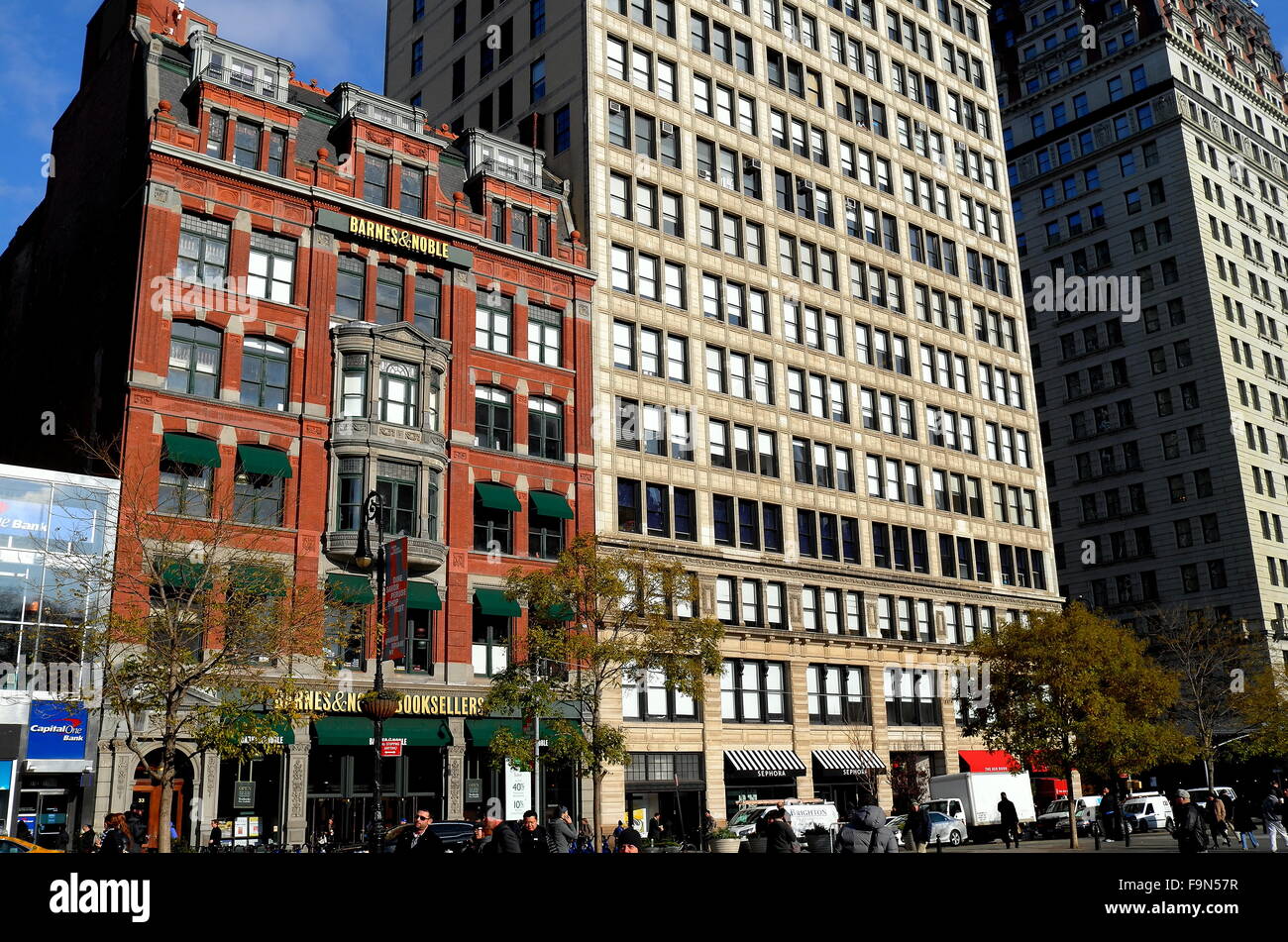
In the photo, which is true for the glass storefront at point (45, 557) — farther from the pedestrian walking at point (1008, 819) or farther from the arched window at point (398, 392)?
the pedestrian walking at point (1008, 819)

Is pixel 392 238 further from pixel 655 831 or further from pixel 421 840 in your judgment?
pixel 421 840

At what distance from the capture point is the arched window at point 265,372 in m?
41.3

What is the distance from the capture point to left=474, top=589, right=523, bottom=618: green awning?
44.2 meters

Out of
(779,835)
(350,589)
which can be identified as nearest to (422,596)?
(350,589)

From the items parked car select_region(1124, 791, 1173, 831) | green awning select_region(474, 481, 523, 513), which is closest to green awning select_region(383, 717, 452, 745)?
green awning select_region(474, 481, 523, 513)

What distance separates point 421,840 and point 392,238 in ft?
116

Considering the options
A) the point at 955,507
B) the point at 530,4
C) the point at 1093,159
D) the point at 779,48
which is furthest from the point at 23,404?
the point at 1093,159

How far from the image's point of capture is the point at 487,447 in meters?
46.7

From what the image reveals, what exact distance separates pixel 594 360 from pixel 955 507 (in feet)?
84.8

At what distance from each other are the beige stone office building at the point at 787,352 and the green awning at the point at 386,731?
8601 mm

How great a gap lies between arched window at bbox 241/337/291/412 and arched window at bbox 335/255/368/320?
3130 mm

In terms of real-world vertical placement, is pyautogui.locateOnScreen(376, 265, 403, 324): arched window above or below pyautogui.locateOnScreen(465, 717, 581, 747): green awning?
above

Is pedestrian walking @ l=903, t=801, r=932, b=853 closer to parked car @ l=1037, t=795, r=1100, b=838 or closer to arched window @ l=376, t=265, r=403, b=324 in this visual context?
parked car @ l=1037, t=795, r=1100, b=838
